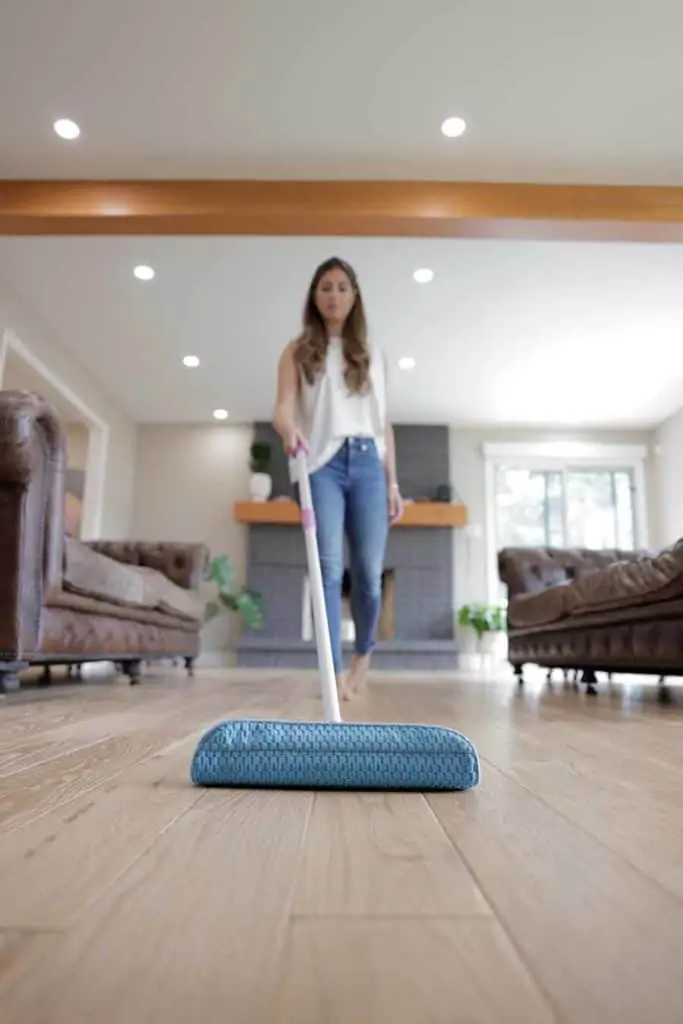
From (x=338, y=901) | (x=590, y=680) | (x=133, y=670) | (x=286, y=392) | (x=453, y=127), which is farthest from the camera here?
(x=453, y=127)

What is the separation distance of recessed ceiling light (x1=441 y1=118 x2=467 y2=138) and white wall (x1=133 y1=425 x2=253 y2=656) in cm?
480

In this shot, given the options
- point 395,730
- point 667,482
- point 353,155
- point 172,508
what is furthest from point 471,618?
point 395,730

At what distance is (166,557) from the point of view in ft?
15.8

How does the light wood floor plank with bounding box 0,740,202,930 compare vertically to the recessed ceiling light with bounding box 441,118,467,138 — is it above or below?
below

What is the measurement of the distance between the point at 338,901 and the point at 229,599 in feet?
23.1

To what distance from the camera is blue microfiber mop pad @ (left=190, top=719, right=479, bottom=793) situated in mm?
777

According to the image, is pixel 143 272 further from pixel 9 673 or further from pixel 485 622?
pixel 485 622

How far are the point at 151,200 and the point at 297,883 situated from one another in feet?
13.7

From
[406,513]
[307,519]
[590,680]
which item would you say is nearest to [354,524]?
[307,519]

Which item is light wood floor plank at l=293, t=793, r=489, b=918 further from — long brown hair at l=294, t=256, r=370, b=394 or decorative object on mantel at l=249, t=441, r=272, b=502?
decorative object on mantel at l=249, t=441, r=272, b=502

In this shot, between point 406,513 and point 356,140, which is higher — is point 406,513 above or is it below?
below

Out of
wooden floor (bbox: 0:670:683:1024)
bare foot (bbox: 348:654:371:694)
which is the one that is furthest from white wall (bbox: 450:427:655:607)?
wooden floor (bbox: 0:670:683:1024)

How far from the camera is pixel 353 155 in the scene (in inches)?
151

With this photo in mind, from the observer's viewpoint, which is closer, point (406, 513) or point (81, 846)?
point (81, 846)
